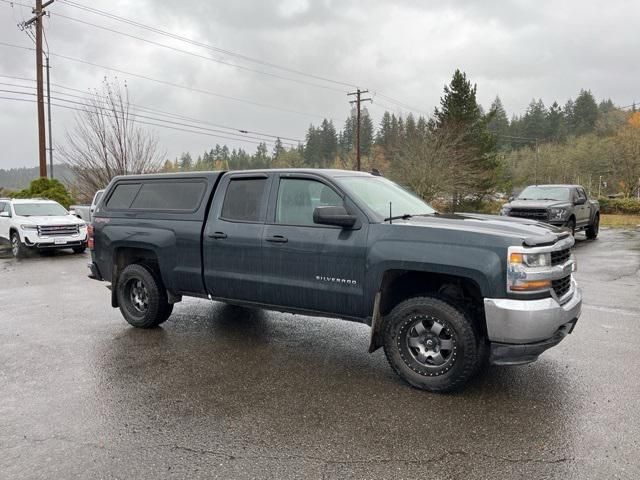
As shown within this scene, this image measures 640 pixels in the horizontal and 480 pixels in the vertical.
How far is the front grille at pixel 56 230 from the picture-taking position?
14086mm

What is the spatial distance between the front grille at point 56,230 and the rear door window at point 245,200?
11046mm

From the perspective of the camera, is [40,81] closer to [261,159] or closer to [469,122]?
[469,122]

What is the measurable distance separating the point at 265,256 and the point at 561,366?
3.03m

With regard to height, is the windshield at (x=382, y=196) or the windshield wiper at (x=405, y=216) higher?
the windshield at (x=382, y=196)

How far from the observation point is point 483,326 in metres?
4.18

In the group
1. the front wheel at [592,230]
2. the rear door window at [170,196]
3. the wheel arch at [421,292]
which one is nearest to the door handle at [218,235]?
the rear door window at [170,196]

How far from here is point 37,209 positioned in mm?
15336

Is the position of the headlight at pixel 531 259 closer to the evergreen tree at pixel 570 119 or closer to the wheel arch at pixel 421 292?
the wheel arch at pixel 421 292

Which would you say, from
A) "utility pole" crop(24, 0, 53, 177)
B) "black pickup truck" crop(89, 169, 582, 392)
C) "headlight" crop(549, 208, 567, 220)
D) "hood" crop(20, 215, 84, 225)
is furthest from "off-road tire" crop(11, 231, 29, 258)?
"headlight" crop(549, 208, 567, 220)

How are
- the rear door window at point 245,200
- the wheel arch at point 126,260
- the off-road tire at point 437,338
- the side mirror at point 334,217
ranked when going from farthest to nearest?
the wheel arch at point 126,260, the rear door window at point 245,200, the side mirror at point 334,217, the off-road tire at point 437,338

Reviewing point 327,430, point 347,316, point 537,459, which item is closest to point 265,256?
point 347,316

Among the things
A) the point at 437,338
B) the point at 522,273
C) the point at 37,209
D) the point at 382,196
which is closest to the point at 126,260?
the point at 382,196

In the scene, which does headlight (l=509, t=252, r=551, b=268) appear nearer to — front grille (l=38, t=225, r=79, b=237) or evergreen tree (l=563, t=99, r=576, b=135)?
front grille (l=38, t=225, r=79, b=237)

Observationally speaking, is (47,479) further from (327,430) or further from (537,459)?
(537,459)
